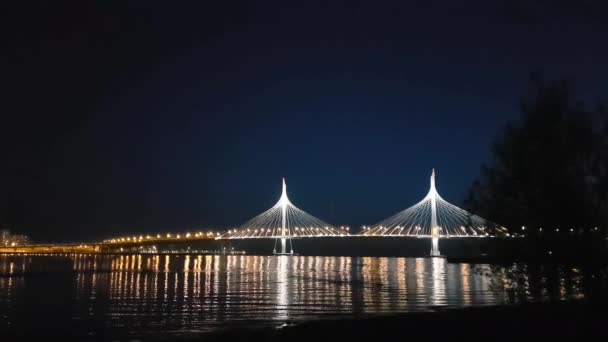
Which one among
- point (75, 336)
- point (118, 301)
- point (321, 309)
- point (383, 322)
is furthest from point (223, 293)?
point (383, 322)

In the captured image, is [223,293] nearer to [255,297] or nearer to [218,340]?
[255,297]

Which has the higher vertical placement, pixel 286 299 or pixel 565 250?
pixel 565 250

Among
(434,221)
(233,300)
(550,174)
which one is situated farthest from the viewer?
(434,221)

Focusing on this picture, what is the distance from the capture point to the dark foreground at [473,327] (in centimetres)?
1064

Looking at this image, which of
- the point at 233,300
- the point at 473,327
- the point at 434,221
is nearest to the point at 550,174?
the point at 473,327

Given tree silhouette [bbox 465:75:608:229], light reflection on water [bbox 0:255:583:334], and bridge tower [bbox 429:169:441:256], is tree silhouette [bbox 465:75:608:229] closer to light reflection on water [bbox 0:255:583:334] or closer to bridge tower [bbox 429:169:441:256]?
light reflection on water [bbox 0:255:583:334]

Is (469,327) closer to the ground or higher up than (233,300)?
higher up

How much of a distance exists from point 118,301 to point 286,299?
22.1ft

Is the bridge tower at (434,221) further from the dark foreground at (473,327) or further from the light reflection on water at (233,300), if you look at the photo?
the dark foreground at (473,327)

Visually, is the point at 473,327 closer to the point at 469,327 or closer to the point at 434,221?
the point at 469,327

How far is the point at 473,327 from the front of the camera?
11852 millimetres

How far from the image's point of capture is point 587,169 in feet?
36.3

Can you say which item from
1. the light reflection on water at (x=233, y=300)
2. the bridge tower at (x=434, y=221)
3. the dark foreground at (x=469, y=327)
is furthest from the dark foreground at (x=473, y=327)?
the bridge tower at (x=434, y=221)

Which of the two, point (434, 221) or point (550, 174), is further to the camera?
point (434, 221)
